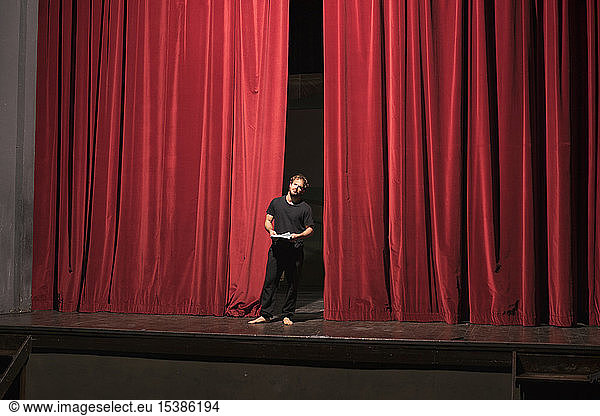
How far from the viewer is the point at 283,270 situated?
543 centimetres

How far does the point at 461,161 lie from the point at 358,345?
Answer: 181cm

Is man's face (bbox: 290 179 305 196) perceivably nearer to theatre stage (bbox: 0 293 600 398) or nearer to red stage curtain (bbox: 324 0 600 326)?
red stage curtain (bbox: 324 0 600 326)

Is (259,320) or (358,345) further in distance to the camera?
(259,320)

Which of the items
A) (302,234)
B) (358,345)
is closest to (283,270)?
(302,234)

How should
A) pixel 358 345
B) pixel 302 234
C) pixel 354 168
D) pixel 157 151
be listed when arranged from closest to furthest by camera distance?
pixel 358 345
pixel 302 234
pixel 354 168
pixel 157 151

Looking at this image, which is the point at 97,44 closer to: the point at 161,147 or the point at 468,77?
the point at 161,147

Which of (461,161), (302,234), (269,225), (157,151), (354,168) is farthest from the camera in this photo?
(157,151)

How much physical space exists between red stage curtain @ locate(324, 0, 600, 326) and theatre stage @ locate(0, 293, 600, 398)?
321 millimetres

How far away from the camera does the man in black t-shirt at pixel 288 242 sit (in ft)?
17.6

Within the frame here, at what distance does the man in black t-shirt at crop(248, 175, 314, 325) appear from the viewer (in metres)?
5.35

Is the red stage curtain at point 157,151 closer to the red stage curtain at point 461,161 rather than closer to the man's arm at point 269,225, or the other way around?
Answer: the man's arm at point 269,225

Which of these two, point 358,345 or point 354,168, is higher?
point 354,168

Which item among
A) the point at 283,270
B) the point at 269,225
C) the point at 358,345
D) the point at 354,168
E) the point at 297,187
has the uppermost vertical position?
the point at 354,168

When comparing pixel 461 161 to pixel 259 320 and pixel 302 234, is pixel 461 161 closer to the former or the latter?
pixel 302 234
